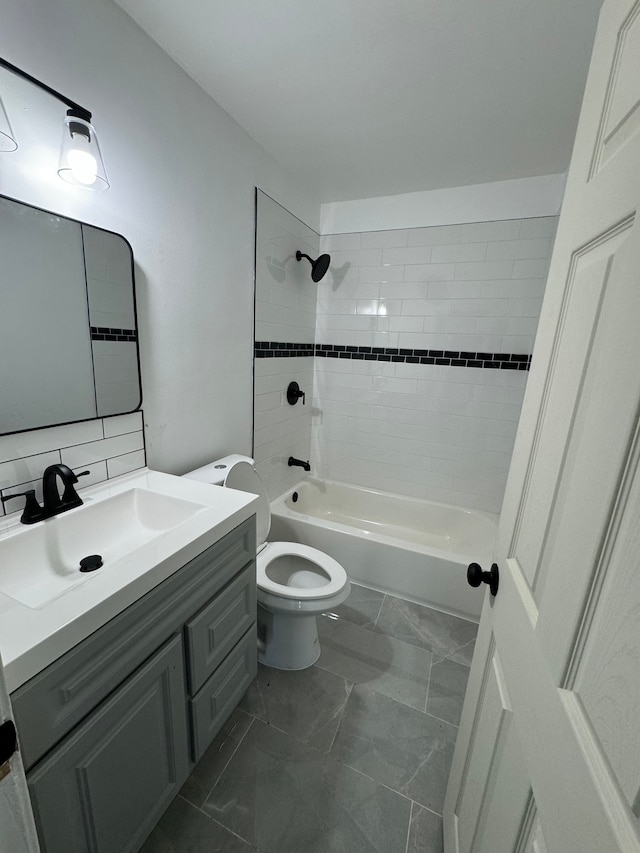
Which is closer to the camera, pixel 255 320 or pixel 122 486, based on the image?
pixel 122 486

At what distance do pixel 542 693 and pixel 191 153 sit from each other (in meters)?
1.95

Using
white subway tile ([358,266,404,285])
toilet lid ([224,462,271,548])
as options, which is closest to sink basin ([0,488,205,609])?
toilet lid ([224,462,271,548])

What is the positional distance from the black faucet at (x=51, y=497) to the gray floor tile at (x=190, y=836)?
1005mm

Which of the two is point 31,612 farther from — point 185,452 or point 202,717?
point 185,452

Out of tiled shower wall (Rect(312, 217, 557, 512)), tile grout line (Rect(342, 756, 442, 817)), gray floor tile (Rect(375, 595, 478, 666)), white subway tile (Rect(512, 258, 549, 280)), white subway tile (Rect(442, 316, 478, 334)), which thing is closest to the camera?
tile grout line (Rect(342, 756, 442, 817))

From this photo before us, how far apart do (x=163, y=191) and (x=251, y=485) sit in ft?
4.16

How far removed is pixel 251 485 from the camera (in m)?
1.74

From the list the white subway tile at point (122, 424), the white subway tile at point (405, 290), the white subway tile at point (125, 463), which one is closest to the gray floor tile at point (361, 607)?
the white subway tile at point (125, 463)

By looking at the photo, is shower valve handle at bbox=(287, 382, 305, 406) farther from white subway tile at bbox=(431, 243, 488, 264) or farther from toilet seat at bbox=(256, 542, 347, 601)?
white subway tile at bbox=(431, 243, 488, 264)

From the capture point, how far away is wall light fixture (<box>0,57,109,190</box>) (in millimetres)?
914

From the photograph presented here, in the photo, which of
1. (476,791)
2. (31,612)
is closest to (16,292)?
(31,612)

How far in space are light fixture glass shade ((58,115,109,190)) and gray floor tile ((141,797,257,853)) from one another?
1.94 metres

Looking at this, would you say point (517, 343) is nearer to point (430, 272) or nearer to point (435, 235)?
point (430, 272)

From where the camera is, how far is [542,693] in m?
0.54
